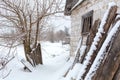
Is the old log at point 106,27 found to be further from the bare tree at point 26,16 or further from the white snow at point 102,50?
the bare tree at point 26,16

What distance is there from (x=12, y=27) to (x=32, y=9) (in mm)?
1344

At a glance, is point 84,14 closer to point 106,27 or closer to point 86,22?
point 86,22

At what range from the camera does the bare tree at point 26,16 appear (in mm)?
9961

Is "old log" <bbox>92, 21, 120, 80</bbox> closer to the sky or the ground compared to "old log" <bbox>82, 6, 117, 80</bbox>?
closer to the ground

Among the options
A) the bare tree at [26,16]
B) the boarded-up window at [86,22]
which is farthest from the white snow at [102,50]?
the bare tree at [26,16]

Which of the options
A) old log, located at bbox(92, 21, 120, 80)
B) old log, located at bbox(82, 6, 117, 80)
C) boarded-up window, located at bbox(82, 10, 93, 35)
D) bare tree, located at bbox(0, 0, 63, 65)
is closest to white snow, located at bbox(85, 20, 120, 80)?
old log, located at bbox(92, 21, 120, 80)

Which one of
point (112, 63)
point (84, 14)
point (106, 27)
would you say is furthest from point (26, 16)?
point (112, 63)

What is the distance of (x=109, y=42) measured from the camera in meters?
2.59

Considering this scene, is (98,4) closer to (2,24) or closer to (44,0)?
(44,0)

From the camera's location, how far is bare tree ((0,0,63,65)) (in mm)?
9961

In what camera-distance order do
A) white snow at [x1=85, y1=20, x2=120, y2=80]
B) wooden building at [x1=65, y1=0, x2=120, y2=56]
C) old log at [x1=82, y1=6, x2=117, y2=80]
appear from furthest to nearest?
wooden building at [x1=65, y1=0, x2=120, y2=56], old log at [x1=82, y1=6, x2=117, y2=80], white snow at [x1=85, y1=20, x2=120, y2=80]

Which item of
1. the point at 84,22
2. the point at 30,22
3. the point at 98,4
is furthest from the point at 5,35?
the point at 98,4

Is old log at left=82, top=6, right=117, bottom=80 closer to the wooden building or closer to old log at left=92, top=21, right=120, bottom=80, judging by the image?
old log at left=92, top=21, right=120, bottom=80

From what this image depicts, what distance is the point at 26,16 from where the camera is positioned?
10297 millimetres
